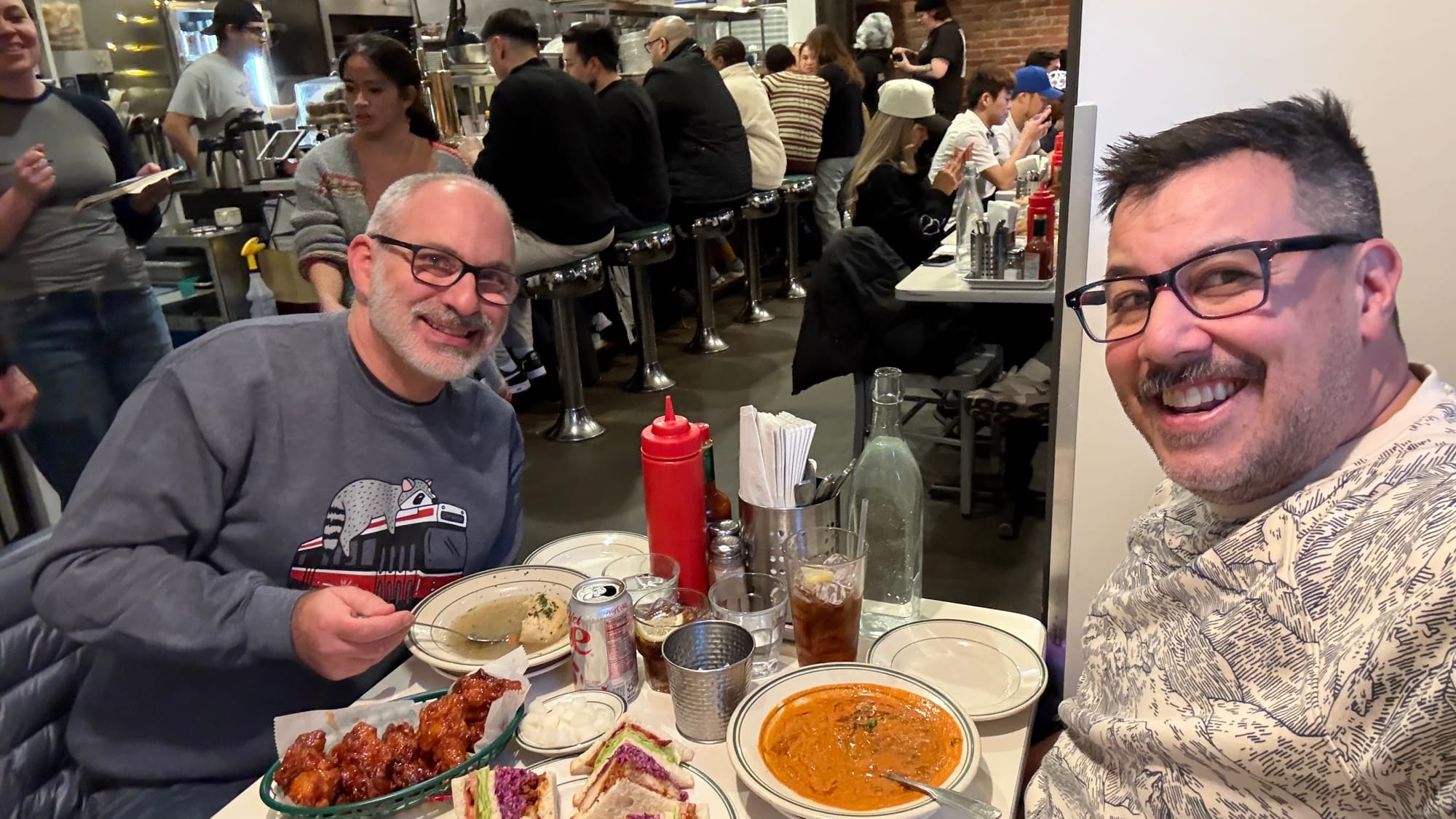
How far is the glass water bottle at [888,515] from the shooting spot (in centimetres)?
129

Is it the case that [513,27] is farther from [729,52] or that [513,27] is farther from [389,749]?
[389,749]

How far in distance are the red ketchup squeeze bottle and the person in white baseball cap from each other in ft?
8.54

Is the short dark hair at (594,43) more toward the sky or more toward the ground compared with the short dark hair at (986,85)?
more toward the sky

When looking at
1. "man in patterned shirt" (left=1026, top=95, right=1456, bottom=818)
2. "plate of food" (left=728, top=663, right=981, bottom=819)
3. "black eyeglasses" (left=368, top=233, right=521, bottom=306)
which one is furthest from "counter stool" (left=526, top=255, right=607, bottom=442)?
"man in patterned shirt" (left=1026, top=95, right=1456, bottom=818)

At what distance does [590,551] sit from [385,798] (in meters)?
0.63

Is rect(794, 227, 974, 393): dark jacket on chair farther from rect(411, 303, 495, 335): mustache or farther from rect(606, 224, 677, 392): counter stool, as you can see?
rect(411, 303, 495, 335): mustache

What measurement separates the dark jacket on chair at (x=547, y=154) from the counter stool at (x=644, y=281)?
448 millimetres

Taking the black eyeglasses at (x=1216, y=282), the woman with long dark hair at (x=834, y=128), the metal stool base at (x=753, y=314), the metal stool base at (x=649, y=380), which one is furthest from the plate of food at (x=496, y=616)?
the woman with long dark hair at (x=834, y=128)

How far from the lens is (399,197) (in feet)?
4.87

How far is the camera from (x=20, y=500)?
278cm

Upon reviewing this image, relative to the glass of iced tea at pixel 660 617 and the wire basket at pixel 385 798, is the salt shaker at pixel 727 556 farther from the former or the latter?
the wire basket at pixel 385 798

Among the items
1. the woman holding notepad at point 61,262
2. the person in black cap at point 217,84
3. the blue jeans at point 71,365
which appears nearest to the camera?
the woman holding notepad at point 61,262

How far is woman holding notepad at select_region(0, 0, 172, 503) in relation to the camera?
8.38 ft

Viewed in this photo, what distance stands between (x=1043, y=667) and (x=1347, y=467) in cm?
49
